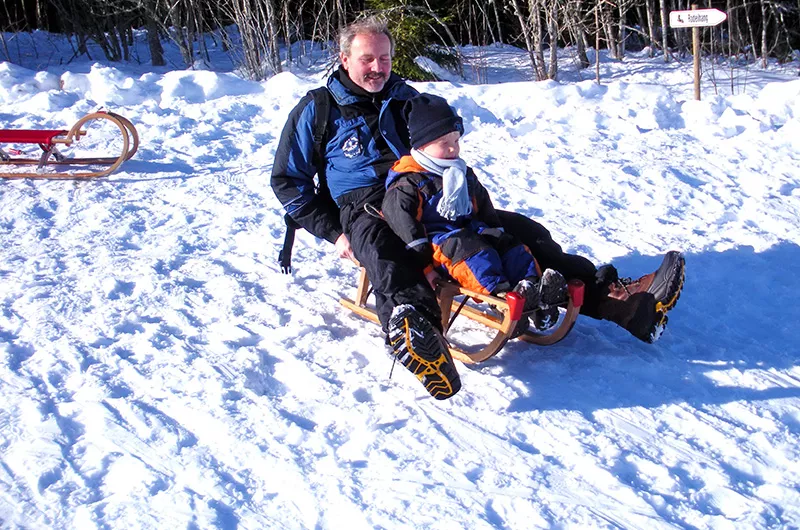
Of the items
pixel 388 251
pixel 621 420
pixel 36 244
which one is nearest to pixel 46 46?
pixel 36 244

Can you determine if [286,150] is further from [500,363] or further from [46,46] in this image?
[46,46]

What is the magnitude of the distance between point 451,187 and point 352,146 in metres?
0.66

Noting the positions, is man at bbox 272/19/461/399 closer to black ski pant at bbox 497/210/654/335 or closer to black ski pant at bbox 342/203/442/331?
black ski pant at bbox 342/203/442/331

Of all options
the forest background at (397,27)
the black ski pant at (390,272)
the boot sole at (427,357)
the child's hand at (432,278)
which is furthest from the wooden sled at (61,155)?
the forest background at (397,27)

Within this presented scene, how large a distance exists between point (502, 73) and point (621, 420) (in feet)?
31.3

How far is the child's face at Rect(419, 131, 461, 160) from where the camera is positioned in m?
2.94

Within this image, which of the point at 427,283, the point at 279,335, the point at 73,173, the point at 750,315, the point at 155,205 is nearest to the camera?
the point at 427,283

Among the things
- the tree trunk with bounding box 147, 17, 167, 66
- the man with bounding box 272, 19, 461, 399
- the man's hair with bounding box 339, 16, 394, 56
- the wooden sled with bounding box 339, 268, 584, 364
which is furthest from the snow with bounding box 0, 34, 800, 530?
the tree trunk with bounding box 147, 17, 167, 66

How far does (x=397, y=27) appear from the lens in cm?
851

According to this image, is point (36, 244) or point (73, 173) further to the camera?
point (73, 173)

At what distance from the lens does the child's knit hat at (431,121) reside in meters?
2.92

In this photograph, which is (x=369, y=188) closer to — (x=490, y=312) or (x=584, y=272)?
(x=490, y=312)

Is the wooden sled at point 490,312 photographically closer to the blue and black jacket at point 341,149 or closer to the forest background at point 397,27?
the blue and black jacket at point 341,149

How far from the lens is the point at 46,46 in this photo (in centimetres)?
1191
